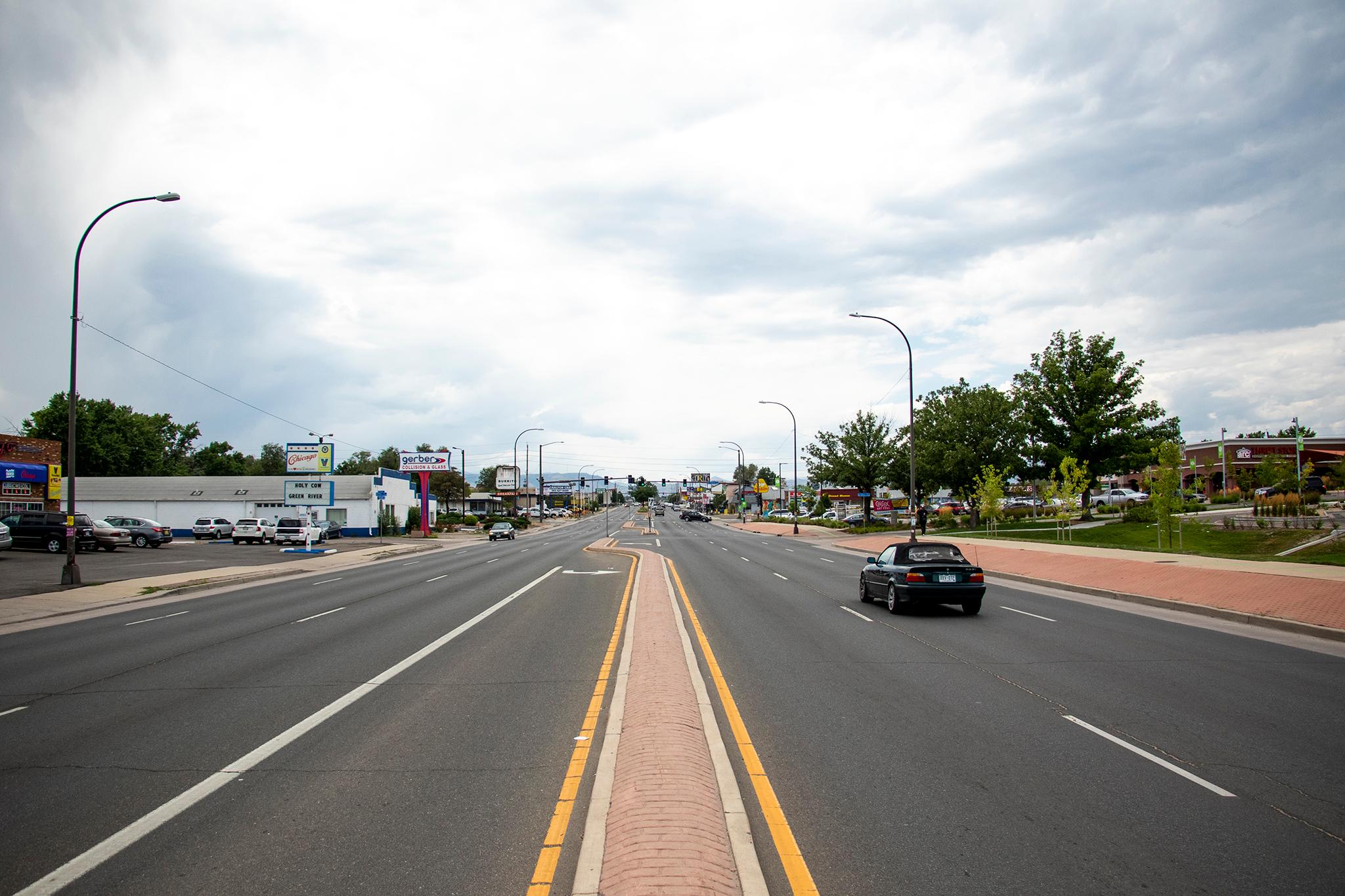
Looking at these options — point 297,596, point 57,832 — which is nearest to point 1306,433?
point 297,596

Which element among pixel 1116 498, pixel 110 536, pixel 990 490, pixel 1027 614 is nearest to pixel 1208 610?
pixel 1027 614

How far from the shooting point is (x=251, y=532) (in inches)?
1982

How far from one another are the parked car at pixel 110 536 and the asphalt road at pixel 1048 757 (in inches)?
1567

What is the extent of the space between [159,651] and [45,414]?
9365cm

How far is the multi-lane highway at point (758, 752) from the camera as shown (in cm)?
450

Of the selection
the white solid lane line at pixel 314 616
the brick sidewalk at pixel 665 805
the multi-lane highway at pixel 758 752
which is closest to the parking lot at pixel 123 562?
the white solid lane line at pixel 314 616

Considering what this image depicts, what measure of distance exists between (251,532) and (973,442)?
167ft

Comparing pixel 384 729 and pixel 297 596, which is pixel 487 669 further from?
pixel 297 596

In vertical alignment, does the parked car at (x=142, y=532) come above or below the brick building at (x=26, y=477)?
below

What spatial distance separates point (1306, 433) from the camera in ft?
364

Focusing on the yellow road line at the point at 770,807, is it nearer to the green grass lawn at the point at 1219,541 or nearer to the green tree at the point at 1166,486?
the green grass lawn at the point at 1219,541

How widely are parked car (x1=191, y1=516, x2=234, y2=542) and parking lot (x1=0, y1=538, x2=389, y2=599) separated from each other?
405 inches

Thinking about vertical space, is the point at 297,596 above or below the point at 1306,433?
below

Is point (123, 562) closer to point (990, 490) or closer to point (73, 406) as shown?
point (73, 406)
